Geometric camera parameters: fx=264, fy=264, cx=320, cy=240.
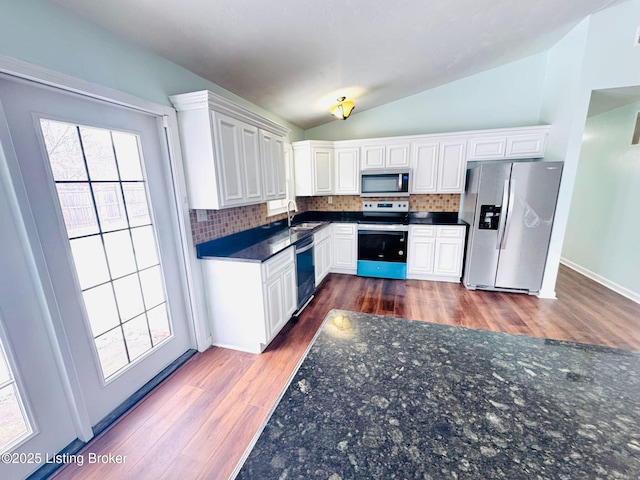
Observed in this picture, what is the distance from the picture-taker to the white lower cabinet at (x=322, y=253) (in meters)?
3.61

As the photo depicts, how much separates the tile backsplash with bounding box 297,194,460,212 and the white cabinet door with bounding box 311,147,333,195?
0.42 metres

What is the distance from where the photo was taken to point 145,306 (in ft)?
6.39

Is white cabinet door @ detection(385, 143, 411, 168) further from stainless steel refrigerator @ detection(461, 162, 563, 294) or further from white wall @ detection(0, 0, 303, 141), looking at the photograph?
white wall @ detection(0, 0, 303, 141)

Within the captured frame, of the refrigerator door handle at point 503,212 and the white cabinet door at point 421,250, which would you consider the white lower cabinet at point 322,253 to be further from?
the refrigerator door handle at point 503,212

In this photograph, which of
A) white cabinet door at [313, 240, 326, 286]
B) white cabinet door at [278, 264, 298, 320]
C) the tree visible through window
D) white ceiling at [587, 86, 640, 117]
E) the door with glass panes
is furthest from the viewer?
white cabinet door at [313, 240, 326, 286]

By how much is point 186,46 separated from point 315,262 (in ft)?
8.45

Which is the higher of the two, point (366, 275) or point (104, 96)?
point (104, 96)

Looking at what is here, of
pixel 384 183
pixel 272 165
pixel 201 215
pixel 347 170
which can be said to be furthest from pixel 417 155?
pixel 201 215

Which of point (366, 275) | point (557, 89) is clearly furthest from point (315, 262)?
point (557, 89)

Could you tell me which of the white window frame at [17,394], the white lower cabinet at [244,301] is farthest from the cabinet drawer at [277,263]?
the white window frame at [17,394]

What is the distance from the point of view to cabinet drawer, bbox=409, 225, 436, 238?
12.7 feet

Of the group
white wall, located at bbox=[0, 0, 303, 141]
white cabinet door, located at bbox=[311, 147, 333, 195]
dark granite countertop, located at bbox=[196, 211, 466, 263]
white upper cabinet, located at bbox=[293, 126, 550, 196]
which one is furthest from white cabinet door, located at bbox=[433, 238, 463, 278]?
white wall, located at bbox=[0, 0, 303, 141]

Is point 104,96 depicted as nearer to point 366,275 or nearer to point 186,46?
point 186,46

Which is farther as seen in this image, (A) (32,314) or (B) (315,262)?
(B) (315,262)
